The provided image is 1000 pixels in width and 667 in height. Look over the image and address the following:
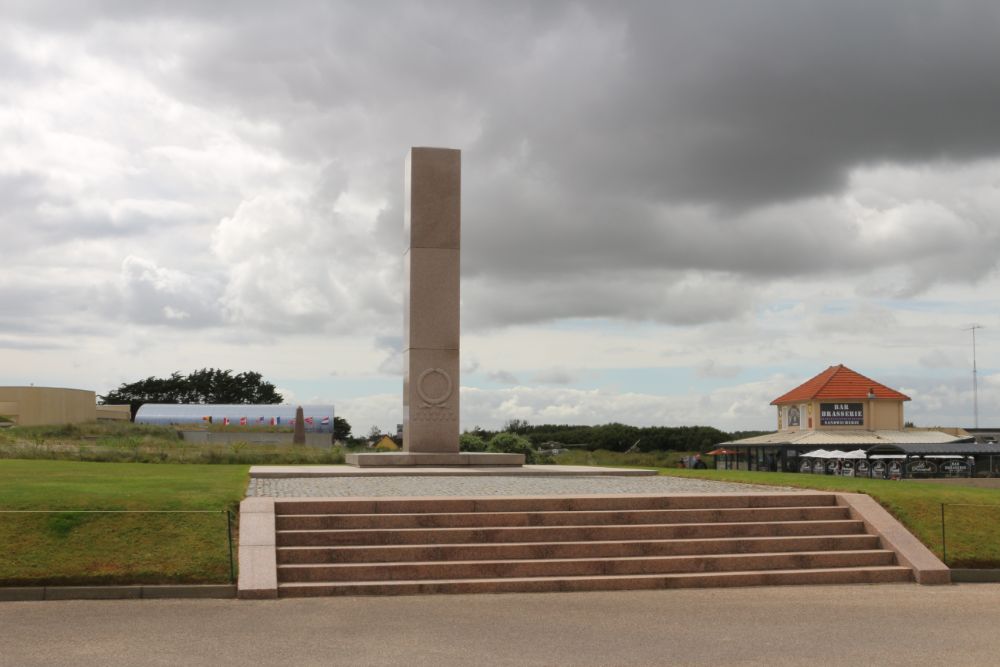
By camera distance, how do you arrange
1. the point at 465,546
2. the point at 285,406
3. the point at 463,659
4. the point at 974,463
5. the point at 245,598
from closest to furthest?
the point at 463,659 → the point at 245,598 → the point at 465,546 → the point at 974,463 → the point at 285,406

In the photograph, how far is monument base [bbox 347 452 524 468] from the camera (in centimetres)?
2566

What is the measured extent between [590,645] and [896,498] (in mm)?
8992

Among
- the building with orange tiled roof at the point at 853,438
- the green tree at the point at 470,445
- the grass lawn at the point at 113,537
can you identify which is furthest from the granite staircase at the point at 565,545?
the building with orange tiled roof at the point at 853,438

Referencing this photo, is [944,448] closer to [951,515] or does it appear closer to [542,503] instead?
[951,515]

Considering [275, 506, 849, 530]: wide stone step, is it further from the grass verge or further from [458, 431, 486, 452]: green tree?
[458, 431, 486, 452]: green tree

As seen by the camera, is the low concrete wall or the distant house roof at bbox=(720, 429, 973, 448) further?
the low concrete wall

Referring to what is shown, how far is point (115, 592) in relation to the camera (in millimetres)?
12508

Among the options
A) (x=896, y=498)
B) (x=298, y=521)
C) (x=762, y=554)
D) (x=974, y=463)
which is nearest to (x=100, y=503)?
(x=298, y=521)

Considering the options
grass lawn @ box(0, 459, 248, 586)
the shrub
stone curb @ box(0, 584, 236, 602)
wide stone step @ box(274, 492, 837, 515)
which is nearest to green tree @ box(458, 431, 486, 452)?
the shrub

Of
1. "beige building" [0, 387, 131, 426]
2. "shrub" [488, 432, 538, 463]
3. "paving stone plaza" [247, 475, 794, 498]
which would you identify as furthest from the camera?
"beige building" [0, 387, 131, 426]

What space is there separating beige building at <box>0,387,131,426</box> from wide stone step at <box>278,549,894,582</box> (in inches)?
2279

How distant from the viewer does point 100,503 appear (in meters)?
15.0

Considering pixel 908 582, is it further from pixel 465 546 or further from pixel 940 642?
pixel 465 546

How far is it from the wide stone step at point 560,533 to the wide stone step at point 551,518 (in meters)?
0.26
